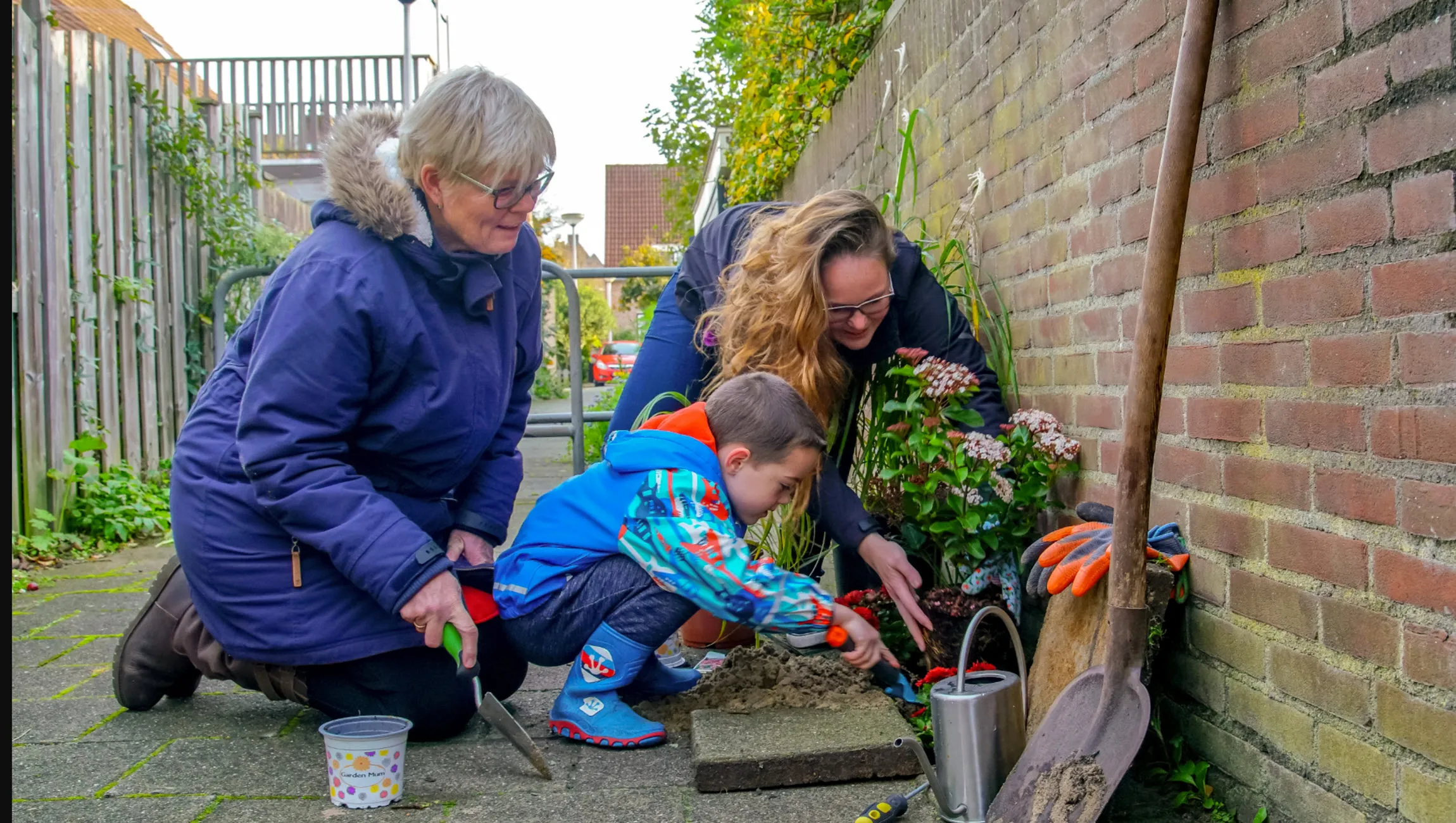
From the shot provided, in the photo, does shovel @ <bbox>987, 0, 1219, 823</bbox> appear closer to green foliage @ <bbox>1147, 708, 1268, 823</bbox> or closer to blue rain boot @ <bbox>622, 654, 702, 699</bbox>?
green foliage @ <bbox>1147, 708, 1268, 823</bbox>

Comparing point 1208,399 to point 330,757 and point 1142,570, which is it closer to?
point 1142,570

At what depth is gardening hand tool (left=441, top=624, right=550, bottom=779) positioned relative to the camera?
2.15 m

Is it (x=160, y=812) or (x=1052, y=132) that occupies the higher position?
(x=1052, y=132)

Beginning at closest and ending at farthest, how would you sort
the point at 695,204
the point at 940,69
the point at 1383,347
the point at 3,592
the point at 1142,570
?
the point at 3,592 < the point at 1383,347 < the point at 1142,570 < the point at 940,69 < the point at 695,204

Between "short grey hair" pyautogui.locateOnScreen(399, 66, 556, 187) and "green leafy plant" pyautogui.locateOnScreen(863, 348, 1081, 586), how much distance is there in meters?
1.00

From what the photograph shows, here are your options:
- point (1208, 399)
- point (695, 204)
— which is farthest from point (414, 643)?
point (695, 204)

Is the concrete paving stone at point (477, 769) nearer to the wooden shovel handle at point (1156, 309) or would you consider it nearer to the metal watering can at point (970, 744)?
the metal watering can at point (970, 744)

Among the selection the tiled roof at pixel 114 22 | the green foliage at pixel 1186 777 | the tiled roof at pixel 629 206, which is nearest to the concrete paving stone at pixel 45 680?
the green foliage at pixel 1186 777

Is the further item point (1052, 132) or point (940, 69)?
point (940, 69)

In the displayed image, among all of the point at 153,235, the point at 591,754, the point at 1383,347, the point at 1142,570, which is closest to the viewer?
the point at 1383,347

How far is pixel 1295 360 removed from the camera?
5.66 ft

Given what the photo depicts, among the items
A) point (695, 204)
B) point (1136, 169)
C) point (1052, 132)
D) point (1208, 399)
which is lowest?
point (1208, 399)

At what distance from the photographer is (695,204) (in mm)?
13430

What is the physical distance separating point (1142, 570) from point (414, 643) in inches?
58.5
